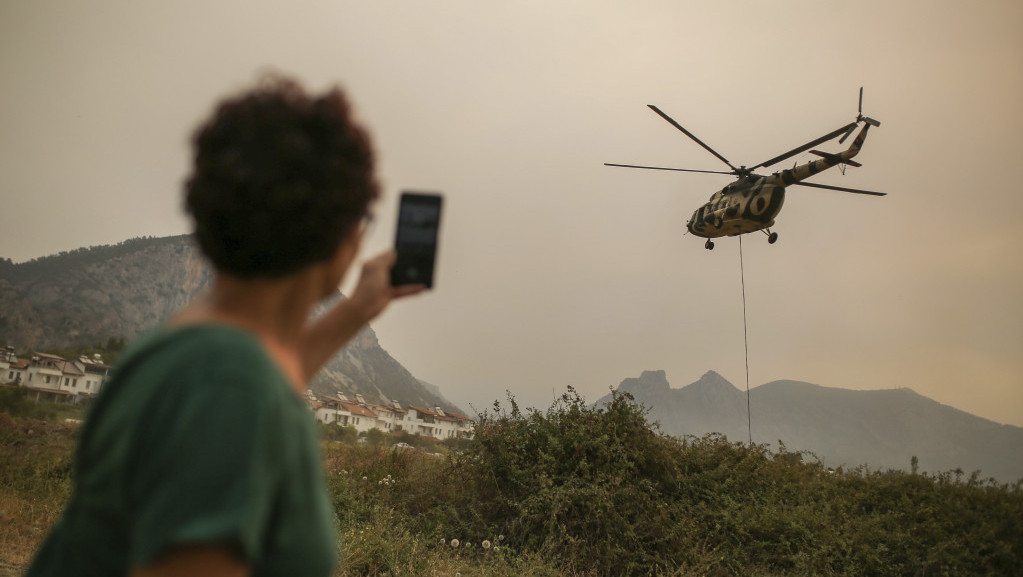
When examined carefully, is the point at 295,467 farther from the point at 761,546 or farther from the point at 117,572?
the point at 761,546

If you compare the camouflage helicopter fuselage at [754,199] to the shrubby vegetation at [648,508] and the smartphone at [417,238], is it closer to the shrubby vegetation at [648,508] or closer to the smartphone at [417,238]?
the shrubby vegetation at [648,508]

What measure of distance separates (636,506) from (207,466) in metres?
9.85

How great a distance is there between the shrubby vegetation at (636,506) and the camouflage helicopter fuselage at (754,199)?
504cm

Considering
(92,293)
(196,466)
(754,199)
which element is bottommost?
(196,466)

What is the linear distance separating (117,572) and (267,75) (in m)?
0.80

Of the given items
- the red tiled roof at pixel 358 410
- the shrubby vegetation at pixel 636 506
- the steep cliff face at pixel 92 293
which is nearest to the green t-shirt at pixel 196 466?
the shrubby vegetation at pixel 636 506

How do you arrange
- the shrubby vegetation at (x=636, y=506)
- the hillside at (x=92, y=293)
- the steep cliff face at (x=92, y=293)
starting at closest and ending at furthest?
the shrubby vegetation at (x=636, y=506)
the hillside at (x=92, y=293)
the steep cliff face at (x=92, y=293)

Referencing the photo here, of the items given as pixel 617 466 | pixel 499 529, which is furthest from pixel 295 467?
pixel 617 466

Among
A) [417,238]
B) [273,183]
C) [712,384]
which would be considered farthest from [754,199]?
[712,384]

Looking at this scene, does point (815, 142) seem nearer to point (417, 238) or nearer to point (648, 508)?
point (648, 508)

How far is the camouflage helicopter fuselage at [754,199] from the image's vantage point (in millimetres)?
11672

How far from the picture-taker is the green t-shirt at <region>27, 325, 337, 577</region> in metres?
0.70

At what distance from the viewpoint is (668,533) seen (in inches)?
359

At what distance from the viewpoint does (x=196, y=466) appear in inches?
27.9
